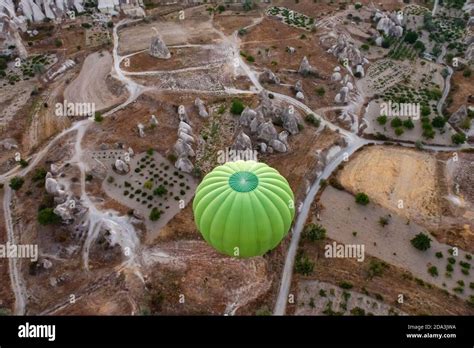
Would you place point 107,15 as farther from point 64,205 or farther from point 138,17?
point 64,205

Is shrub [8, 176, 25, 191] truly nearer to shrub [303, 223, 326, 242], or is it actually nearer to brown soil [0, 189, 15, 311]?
brown soil [0, 189, 15, 311]

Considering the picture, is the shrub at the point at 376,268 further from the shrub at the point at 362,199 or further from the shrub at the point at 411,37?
the shrub at the point at 411,37

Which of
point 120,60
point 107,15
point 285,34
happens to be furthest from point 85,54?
point 285,34

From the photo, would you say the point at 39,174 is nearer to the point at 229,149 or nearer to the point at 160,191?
the point at 160,191

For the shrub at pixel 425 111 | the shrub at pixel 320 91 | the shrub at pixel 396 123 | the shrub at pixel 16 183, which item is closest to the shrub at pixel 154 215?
the shrub at pixel 16 183

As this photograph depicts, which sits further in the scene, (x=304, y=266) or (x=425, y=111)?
(x=425, y=111)

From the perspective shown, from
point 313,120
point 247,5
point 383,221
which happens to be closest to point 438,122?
point 313,120

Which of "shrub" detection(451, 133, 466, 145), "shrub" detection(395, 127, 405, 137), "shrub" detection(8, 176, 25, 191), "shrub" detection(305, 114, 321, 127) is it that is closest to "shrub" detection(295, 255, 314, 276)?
"shrub" detection(305, 114, 321, 127)
